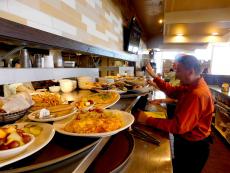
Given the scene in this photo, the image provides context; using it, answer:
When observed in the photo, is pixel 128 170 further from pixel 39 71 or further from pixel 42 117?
pixel 39 71

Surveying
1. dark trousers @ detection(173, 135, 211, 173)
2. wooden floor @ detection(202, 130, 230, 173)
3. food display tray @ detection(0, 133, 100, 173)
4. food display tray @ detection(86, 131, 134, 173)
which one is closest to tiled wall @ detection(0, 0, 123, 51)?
food display tray @ detection(0, 133, 100, 173)

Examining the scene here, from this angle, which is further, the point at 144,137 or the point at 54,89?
the point at 54,89

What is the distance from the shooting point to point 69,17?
1.88 m

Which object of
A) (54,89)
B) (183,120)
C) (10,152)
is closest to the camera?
(10,152)

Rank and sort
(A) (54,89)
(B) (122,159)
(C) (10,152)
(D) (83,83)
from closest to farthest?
1. (C) (10,152)
2. (B) (122,159)
3. (A) (54,89)
4. (D) (83,83)

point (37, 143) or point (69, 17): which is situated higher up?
point (69, 17)

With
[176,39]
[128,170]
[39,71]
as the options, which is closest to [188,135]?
[128,170]

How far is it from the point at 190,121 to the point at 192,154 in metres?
0.44

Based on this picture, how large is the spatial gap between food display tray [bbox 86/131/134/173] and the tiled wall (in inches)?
40.9

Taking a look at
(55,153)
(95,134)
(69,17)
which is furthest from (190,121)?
(69,17)

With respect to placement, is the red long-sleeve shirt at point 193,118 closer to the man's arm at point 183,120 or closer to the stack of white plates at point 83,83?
the man's arm at point 183,120

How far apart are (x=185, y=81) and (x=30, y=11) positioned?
1580mm

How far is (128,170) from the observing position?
0.93m

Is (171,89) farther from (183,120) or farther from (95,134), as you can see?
(95,134)
